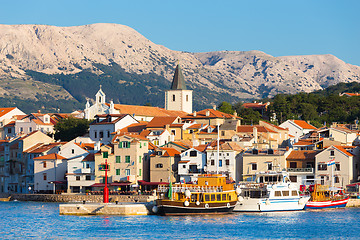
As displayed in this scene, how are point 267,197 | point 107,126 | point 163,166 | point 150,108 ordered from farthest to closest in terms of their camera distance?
point 150,108 < point 107,126 < point 163,166 < point 267,197

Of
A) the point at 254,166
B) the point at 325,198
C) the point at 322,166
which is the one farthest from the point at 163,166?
the point at 325,198

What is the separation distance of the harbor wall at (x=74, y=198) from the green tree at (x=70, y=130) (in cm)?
2400

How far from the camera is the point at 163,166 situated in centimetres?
9019

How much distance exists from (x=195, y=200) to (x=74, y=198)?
87.3ft

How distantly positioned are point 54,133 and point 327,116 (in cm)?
5278

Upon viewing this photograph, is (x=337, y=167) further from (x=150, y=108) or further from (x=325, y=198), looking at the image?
(x=150, y=108)

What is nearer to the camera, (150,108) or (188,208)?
(188,208)

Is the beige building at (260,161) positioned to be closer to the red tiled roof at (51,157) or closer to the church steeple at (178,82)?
the red tiled roof at (51,157)

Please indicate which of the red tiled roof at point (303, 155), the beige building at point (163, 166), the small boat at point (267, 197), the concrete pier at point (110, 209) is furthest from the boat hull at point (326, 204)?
the beige building at point (163, 166)

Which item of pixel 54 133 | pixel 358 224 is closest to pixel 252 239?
pixel 358 224

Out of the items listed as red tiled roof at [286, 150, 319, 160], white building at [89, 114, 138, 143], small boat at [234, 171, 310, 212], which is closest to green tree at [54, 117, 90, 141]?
white building at [89, 114, 138, 143]

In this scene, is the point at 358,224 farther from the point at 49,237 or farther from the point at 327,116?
the point at 327,116

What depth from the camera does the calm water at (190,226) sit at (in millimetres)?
54531

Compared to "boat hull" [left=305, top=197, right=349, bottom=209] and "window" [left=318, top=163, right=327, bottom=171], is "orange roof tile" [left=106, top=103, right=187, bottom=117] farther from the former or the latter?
"boat hull" [left=305, top=197, right=349, bottom=209]
